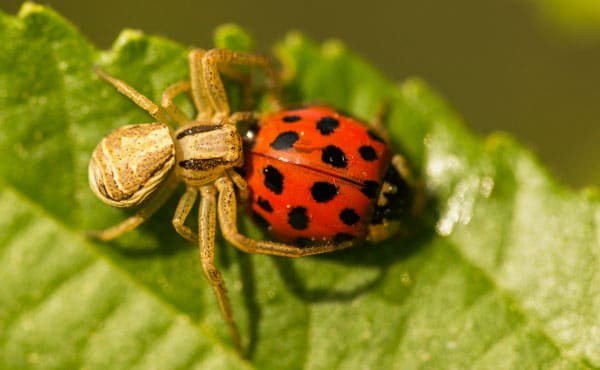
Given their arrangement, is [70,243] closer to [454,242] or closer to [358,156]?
[358,156]

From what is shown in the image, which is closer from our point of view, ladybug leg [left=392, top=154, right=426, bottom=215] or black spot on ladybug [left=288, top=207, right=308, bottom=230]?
black spot on ladybug [left=288, top=207, right=308, bottom=230]

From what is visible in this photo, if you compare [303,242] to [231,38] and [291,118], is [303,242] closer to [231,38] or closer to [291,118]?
[291,118]

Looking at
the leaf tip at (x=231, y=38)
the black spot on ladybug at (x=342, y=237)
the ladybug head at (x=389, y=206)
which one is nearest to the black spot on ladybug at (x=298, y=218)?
the black spot on ladybug at (x=342, y=237)

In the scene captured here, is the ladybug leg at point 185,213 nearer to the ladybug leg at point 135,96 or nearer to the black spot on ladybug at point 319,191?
the ladybug leg at point 135,96

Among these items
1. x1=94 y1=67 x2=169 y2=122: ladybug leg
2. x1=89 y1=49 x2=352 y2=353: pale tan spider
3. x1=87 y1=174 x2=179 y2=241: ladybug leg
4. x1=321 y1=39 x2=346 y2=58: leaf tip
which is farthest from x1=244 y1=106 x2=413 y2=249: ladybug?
x1=94 y1=67 x2=169 y2=122: ladybug leg

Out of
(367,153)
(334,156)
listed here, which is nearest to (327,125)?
(334,156)

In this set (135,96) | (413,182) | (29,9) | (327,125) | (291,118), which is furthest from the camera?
(413,182)

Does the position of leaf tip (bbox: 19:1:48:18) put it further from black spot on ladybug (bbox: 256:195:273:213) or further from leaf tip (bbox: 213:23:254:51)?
black spot on ladybug (bbox: 256:195:273:213)
